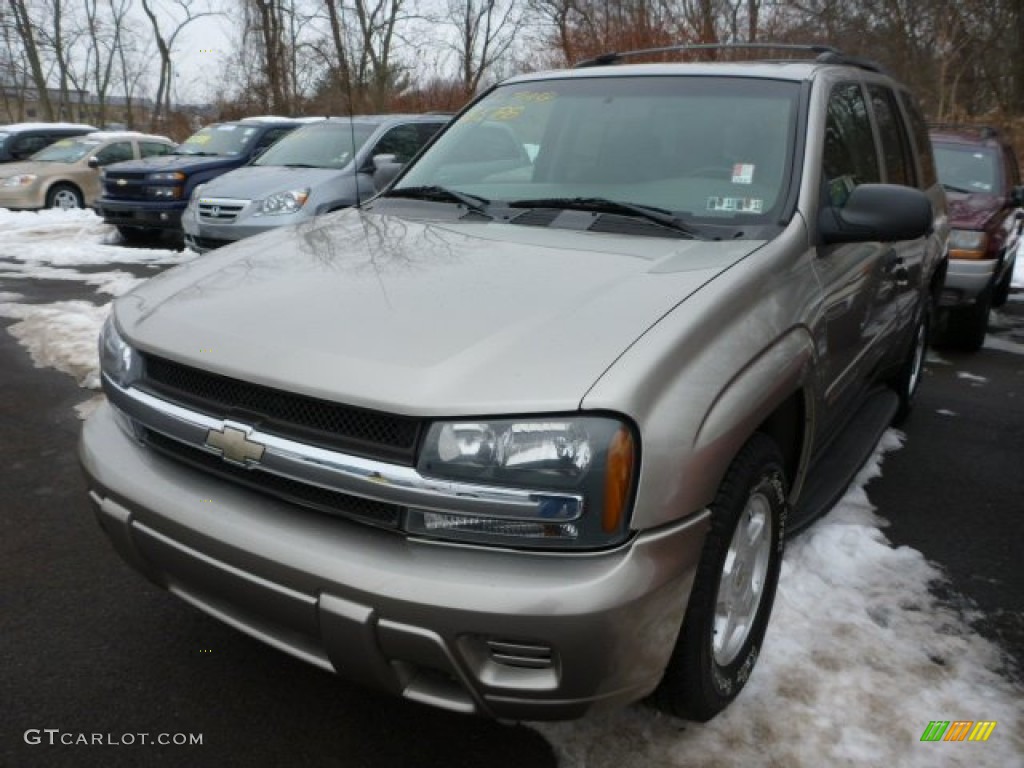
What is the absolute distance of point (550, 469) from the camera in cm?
178

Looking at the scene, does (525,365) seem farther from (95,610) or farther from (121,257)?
(121,257)

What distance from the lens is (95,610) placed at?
2.93 meters

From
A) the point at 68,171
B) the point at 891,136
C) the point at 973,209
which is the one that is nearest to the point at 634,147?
the point at 891,136

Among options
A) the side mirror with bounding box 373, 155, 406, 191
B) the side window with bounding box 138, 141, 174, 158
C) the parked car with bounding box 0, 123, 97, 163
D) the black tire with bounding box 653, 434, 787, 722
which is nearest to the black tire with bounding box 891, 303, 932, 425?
the black tire with bounding box 653, 434, 787, 722

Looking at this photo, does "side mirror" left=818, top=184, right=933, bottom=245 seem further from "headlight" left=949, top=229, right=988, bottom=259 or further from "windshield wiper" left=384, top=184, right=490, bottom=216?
"headlight" left=949, top=229, right=988, bottom=259

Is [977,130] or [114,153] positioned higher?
[977,130]

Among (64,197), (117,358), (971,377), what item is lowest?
(971,377)

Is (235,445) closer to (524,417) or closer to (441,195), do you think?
(524,417)

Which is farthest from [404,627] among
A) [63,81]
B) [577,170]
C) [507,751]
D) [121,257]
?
[63,81]

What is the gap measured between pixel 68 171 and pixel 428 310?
47.4 feet

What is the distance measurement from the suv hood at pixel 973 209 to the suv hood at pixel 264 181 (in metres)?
5.77

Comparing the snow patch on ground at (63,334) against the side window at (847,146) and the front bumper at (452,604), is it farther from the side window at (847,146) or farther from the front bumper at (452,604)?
the side window at (847,146)

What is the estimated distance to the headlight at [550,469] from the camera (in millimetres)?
1768

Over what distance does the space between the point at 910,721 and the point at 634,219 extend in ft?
5.64
